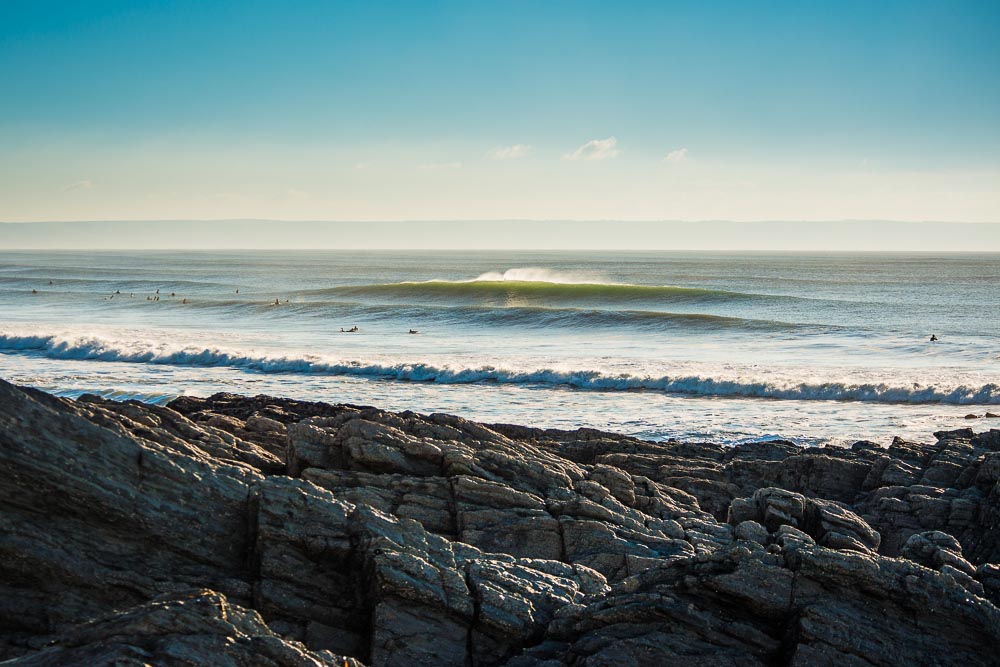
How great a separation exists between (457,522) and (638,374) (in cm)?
1624

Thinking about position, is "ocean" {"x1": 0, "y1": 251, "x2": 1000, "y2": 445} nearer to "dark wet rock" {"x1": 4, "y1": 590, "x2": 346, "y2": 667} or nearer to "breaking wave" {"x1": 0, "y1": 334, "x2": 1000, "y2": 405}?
"breaking wave" {"x1": 0, "y1": 334, "x2": 1000, "y2": 405}

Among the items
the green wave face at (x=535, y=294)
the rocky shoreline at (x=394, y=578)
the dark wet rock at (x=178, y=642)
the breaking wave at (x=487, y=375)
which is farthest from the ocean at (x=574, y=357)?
the dark wet rock at (x=178, y=642)

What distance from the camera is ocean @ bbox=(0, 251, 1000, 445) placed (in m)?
18.8

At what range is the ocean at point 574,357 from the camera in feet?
61.6

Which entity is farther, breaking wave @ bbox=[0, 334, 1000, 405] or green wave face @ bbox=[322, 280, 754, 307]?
green wave face @ bbox=[322, 280, 754, 307]

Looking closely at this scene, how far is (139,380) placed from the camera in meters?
22.1

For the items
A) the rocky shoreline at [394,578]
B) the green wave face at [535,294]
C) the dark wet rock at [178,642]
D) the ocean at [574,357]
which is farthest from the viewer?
the green wave face at [535,294]

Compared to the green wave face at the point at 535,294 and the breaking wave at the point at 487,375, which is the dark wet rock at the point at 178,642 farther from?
the green wave face at the point at 535,294

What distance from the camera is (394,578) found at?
5648 mm

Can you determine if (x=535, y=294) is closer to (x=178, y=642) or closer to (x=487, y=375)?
(x=487, y=375)

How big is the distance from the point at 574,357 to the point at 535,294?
26126 mm

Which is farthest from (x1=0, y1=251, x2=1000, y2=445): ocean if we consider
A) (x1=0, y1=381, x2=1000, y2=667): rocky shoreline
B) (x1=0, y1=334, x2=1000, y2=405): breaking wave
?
(x1=0, y1=381, x2=1000, y2=667): rocky shoreline

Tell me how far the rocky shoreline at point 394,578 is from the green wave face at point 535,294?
136 feet

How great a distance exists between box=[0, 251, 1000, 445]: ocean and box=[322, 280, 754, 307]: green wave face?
0.27m
